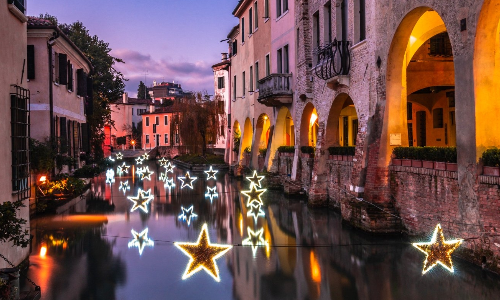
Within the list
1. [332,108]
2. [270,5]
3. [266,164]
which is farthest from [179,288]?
[270,5]

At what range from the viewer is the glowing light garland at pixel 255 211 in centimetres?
1947

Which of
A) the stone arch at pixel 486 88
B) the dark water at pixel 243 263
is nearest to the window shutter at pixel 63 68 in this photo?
the dark water at pixel 243 263

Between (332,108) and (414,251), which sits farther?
(332,108)

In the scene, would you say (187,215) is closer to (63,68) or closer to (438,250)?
(63,68)

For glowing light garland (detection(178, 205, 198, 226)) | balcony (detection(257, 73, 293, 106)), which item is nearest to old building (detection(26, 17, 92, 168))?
glowing light garland (detection(178, 205, 198, 226))

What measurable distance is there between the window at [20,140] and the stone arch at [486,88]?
9.71 m

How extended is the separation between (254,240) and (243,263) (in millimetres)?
2928

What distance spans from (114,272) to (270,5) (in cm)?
2276

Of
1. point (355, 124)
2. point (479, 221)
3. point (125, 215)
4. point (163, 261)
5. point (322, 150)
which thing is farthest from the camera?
point (355, 124)

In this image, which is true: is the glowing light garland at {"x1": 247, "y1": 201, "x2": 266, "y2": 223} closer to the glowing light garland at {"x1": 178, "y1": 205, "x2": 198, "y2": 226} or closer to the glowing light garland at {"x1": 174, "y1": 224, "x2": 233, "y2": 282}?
the glowing light garland at {"x1": 178, "y1": 205, "x2": 198, "y2": 226}

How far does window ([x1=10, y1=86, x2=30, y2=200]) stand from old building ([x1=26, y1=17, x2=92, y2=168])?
31.5ft

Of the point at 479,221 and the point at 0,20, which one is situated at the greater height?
the point at 0,20

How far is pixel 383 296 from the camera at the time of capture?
9.26 metres

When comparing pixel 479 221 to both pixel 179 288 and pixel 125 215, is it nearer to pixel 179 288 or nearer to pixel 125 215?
pixel 179 288
